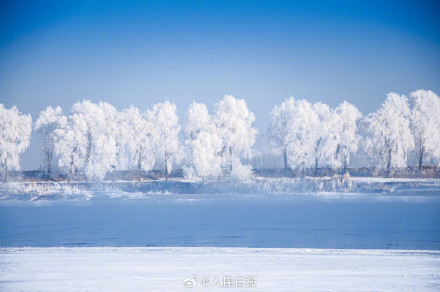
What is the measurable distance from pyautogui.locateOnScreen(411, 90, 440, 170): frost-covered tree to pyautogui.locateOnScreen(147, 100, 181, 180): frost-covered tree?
10.5 metres

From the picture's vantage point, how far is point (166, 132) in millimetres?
21938

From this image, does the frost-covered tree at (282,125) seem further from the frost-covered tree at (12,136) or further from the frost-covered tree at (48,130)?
the frost-covered tree at (12,136)

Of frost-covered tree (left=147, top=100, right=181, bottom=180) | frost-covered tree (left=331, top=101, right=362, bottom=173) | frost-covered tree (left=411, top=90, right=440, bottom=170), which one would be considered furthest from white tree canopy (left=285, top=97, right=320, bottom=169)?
frost-covered tree (left=147, top=100, right=181, bottom=180)

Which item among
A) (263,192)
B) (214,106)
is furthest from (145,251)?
(214,106)

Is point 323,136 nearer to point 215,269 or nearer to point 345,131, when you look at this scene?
point 345,131

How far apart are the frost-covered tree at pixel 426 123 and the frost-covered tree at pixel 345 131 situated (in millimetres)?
2769

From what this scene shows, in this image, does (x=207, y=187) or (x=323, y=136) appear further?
(x=207, y=187)

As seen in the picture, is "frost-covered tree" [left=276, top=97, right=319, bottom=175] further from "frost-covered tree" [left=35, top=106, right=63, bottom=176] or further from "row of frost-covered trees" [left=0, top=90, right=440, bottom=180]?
"frost-covered tree" [left=35, top=106, right=63, bottom=176]

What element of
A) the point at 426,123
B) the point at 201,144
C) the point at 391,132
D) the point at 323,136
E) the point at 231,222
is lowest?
the point at 231,222

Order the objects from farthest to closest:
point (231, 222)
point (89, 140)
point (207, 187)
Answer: point (207, 187) → point (89, 140) → point (231, 222)

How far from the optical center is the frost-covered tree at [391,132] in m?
17.4

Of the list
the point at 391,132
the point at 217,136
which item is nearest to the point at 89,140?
the point at 217,136

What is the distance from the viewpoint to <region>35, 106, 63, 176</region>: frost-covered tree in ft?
62.2

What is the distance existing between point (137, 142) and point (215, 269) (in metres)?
16.1
